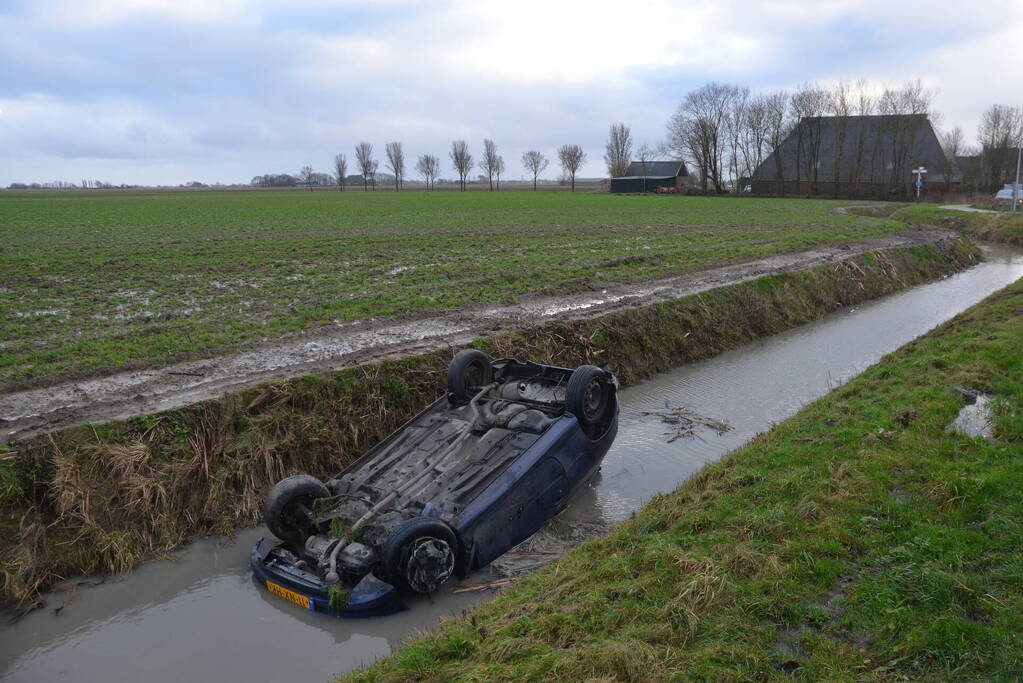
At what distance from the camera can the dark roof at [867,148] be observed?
7912 centimetres

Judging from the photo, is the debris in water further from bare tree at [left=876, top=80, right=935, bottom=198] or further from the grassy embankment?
bare tree at [left=876, top=80, right=935, bottom=198]

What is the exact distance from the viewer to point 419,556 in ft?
23.0

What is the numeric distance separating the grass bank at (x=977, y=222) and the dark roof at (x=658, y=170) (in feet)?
186

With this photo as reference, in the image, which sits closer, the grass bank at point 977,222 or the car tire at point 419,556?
the car tire at point 419,556

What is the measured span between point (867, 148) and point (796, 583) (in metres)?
88.1

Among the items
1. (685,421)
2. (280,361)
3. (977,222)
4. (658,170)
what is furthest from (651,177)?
(280,361)

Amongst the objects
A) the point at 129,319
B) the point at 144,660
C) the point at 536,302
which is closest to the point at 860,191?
the point at 536,302

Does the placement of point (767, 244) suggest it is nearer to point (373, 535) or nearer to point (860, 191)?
point (373, 535)

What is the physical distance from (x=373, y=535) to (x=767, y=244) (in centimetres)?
2492

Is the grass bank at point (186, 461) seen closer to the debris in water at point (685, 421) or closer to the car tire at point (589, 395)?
the debris in water at point (685, 421)

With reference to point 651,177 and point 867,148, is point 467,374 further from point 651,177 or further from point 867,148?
point 651,177

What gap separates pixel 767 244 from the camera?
95.1ft

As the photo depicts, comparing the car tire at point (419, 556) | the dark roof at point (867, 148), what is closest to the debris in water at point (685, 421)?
the car tire at point (419, 556)

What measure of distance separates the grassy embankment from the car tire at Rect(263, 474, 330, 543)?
255 cm
